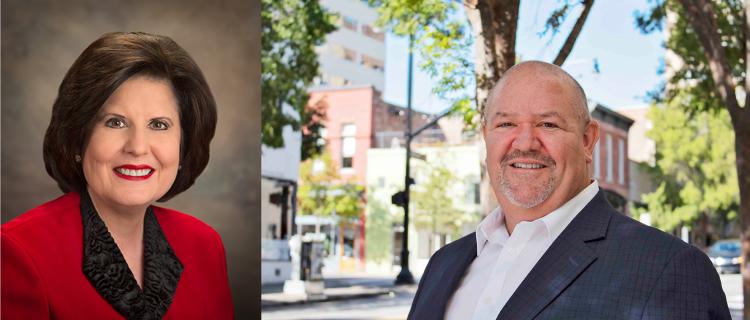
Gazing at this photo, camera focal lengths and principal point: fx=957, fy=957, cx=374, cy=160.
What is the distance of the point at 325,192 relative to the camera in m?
41.5

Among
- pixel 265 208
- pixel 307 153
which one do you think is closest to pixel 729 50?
pixel 307 153

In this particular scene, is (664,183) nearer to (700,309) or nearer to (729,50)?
(729,50)

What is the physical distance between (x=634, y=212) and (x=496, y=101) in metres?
46.5

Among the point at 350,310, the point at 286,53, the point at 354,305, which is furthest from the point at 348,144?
the point at 286,53

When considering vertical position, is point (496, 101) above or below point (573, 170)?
above

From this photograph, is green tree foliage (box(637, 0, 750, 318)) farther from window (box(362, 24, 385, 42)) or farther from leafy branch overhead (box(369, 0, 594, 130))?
window (box(362, 24, 385, 42))

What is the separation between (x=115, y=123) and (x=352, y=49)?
56914 millimetres

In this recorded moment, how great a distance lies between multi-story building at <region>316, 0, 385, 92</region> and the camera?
58094 millimetres

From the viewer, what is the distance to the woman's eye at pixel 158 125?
11.5 ft

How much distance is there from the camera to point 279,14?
60.2ft

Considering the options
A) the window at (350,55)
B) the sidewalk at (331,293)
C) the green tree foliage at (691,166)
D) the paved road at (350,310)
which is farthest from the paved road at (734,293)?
the window at (350,55)

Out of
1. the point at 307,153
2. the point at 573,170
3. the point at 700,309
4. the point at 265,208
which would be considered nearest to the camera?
the point at 700,309

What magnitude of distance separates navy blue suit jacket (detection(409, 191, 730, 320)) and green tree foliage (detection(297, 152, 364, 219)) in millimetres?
37770

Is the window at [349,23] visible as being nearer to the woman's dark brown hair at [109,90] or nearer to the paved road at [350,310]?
the paved road at [350,310]
